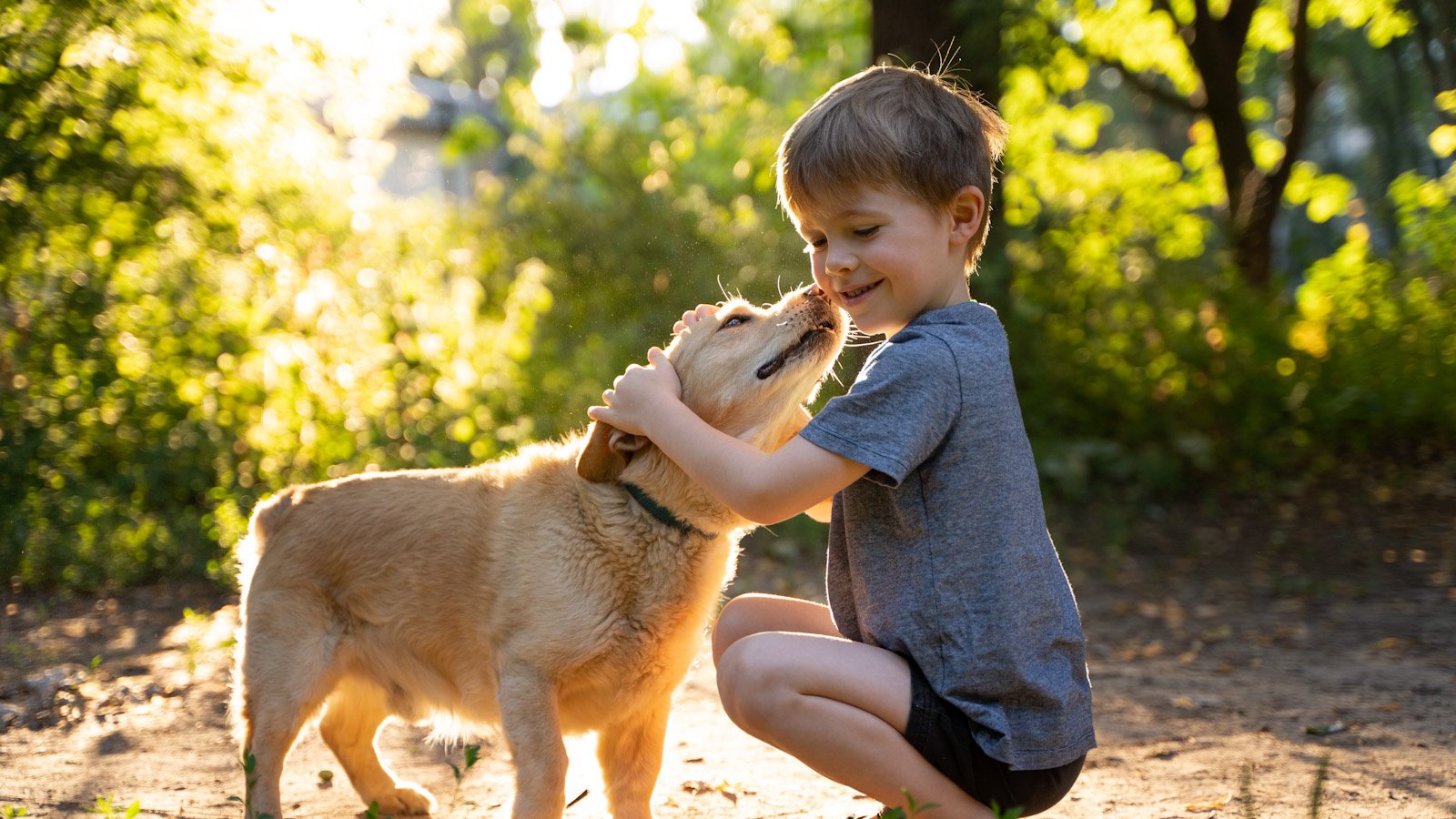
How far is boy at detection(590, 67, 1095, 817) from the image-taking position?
2469 millimetres

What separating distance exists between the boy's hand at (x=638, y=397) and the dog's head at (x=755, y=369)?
0.09 m

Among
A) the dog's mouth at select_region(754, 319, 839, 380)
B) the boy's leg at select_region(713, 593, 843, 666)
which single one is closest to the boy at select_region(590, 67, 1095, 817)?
the dog's mouth at select_region(754, 319, 839, 380)

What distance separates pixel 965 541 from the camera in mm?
2490

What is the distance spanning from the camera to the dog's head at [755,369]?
9.57 feet

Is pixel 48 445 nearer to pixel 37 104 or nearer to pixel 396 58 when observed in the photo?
pixel 37 104

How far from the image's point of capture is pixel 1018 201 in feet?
32.4

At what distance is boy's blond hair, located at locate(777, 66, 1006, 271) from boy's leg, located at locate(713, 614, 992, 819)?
0.99m

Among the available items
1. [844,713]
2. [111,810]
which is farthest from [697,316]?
[111,810]

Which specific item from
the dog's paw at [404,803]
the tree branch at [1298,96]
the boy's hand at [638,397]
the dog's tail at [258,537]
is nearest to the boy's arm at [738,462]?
the boy's hand at [638,397]

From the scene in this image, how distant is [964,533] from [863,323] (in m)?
0.56

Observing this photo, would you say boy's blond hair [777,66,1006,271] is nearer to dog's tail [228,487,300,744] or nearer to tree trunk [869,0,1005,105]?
dog's tail [228,487,300,744]

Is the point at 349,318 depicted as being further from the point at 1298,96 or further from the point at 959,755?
the point at 1298,96

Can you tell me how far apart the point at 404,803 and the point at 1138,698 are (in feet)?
9.42

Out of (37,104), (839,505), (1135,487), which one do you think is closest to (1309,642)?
(1135,487)
